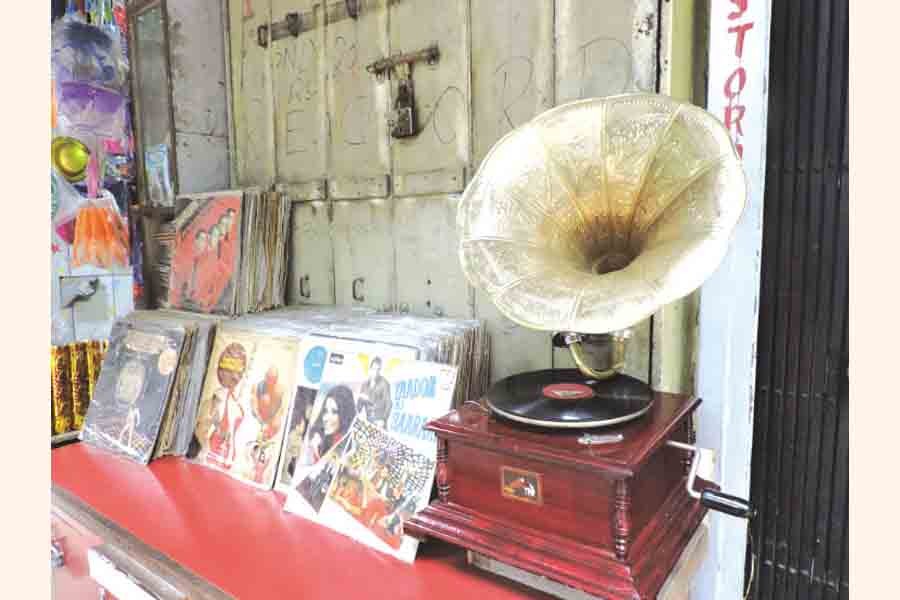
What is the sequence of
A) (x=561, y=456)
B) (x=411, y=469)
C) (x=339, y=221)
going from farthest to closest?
(x=339, y=221) → (x=411, y=469) → (x=561, y=456)

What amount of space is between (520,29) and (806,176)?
0.88 m

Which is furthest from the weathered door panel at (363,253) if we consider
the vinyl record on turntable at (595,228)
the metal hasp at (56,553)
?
the metal hasp at (56,553)

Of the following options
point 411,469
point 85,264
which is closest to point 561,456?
point 411,469

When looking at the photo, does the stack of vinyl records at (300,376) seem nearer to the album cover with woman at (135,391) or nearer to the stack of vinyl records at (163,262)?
the album cover with woman at (135,391)

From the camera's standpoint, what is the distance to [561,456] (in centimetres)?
100

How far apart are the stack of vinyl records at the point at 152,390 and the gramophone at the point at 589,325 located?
1.07 meters

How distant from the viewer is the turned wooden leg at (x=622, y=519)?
957mm

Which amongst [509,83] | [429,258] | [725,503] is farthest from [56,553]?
[509,83]

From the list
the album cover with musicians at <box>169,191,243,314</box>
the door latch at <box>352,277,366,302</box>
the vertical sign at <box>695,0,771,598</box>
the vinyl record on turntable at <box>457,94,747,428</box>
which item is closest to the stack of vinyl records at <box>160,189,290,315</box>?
the album cover with musicians at <box>169,191,243,314</box>

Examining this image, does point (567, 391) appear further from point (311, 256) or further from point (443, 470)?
point (311, 256)

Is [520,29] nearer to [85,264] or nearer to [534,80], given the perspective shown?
[534,80]

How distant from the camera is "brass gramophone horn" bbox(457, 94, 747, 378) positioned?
1035mm

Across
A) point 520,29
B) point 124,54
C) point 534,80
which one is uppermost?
point 124,54

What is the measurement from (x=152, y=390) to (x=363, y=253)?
2.80 feet
